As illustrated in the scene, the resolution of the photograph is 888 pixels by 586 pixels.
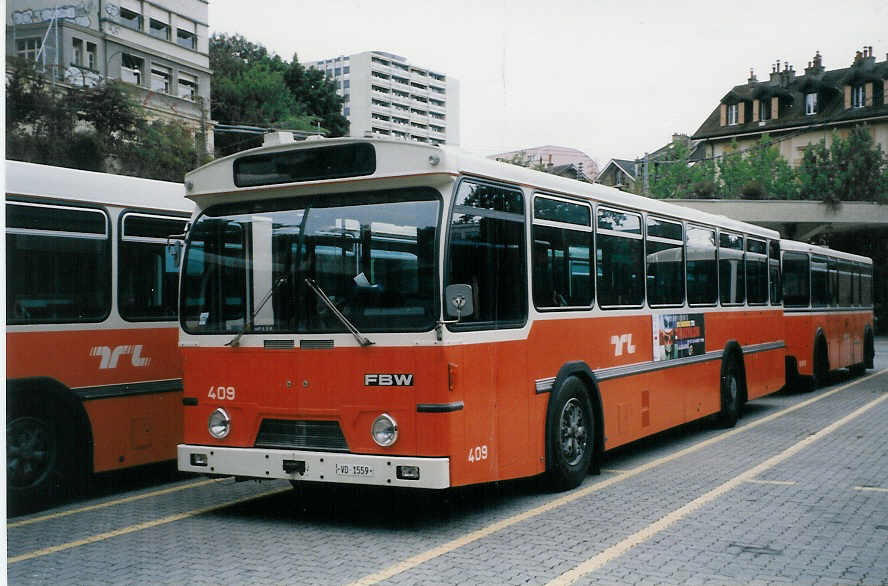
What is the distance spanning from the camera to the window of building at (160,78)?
899 inches

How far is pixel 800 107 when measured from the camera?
70.5 meters

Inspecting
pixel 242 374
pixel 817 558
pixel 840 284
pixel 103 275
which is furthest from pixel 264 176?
pixel 840 284

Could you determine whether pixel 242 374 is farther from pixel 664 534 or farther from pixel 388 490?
pixel 664 534

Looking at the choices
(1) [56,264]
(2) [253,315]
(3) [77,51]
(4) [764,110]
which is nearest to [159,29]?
(3) [77,51]

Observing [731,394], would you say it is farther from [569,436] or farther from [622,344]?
[569,436]

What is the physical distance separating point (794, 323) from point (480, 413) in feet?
43.1

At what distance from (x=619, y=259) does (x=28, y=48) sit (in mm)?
6316

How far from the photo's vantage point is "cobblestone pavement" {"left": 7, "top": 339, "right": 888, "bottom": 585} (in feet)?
20.6

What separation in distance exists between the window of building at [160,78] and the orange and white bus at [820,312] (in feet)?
47.0

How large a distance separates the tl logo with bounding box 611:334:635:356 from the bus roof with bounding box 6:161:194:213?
14.9ft

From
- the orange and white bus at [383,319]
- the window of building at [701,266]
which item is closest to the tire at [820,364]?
the window of building at [701,266]

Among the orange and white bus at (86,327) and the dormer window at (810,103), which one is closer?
the orange and white bus at (86,327)

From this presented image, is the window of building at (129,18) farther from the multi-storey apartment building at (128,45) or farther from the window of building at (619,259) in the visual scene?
the window of building at (619,259)

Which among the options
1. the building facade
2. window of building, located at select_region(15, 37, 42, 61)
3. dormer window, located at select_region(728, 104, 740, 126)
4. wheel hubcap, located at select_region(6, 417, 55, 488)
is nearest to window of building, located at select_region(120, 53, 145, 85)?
window of building, located at select_region(15, 37, 42, 61)
